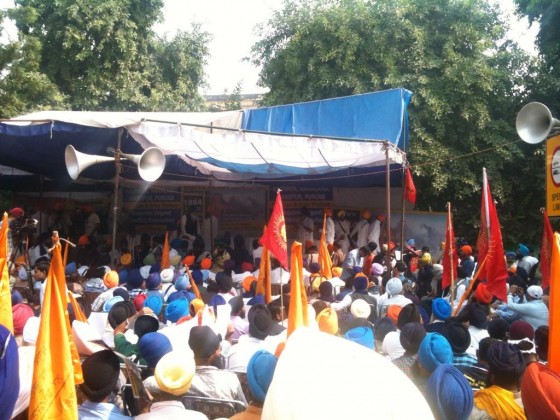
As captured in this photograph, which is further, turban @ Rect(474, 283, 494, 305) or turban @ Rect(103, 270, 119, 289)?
turban @ Rect(103, 270, 119, 289)

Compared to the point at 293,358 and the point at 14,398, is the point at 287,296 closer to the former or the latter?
the point at 14,398

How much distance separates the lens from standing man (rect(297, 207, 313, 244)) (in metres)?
13.6

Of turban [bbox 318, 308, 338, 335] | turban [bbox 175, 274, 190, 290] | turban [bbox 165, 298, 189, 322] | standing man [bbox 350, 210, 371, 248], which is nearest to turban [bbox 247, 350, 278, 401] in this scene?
turban [bbox 318, 308, 338, 335]

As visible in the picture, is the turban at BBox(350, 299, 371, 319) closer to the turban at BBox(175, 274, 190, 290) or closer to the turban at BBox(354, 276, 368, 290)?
the turban at BBox(354, 276, 368, 290)

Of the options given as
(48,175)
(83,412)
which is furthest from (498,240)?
(48,175)

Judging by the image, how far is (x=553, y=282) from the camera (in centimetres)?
361

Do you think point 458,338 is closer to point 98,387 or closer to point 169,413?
point 169,413

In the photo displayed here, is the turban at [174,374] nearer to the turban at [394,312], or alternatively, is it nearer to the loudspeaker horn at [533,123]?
the turban at [394,312]

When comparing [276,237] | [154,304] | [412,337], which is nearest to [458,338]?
[412,337]

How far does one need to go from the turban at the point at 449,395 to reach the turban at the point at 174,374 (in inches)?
52.6

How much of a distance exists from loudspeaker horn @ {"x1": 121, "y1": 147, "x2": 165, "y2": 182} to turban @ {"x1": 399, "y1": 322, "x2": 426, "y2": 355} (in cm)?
446

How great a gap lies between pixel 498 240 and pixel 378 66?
9.24m

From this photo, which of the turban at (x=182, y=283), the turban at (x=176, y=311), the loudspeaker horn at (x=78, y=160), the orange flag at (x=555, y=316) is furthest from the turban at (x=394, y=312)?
the loudspeaker horn at (x=78, y=160)

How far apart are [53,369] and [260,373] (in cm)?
109
